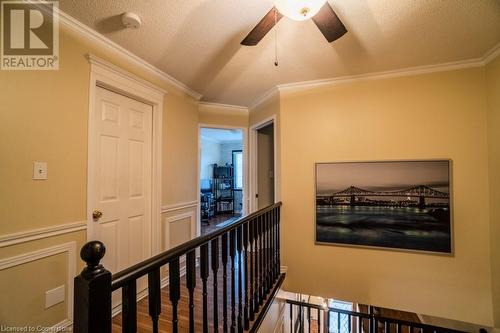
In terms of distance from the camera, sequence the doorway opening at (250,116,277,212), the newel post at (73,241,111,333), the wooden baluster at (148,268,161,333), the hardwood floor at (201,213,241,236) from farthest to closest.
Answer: the hardwood floor at (201,213,241,236) → the doorway opening at (250,116,277,212) → the wooden baluster at (148,268,161,333) → the newel post at (73,241,111,333)

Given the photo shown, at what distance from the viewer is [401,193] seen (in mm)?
2637

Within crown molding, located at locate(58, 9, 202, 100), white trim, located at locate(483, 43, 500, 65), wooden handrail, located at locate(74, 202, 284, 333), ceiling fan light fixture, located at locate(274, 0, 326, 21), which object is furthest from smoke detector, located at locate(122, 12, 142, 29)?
white trim, located at locate(483, 43, 500, 65)

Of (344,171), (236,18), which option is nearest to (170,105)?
(236,18)

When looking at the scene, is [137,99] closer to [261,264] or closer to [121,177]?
[121,177]

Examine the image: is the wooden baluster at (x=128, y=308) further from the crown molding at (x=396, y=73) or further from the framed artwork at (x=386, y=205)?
the crown molding at (x=396, y=73)

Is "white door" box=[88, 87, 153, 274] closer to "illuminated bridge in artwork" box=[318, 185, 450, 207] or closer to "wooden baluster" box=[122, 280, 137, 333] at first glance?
"wooden baluster" box=[122, 280, 137, 333]

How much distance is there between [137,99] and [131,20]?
832 mm

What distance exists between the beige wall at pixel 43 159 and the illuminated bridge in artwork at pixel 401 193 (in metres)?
2.57

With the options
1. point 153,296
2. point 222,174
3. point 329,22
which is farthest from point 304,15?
point 222,174

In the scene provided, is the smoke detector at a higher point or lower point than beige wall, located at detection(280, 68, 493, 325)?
higher

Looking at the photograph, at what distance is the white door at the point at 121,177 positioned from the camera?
2.05 meters

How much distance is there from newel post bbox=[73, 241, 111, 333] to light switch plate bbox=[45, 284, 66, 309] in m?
1.29

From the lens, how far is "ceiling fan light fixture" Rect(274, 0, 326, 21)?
4.15 feet

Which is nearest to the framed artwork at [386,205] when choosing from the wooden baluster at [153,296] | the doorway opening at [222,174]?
the wooden baluster at [153,296]
